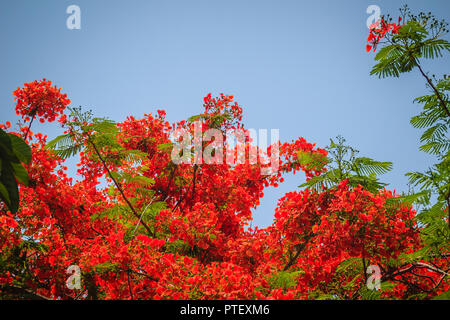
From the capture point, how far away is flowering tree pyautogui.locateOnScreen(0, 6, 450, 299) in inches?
162

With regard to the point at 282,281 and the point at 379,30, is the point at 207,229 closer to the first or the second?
the point at 282,281

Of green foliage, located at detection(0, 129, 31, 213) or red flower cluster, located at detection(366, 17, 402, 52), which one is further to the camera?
red flower cluster, located at detection(366, 17, 402, 52)

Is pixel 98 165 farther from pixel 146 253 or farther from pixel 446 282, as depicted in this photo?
pixel 446 282

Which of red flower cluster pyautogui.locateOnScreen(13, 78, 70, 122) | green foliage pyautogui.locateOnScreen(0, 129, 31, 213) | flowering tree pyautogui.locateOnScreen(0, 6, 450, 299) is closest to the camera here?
green foliage pyautogui.locateOnScreen(0, 129, 31, 213)

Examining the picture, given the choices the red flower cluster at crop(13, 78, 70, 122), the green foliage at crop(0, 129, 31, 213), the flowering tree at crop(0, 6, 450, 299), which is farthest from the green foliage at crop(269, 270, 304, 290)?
the red flower cluster at crop(13, 78, 70, 122)

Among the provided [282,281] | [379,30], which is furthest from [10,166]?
[379,30]

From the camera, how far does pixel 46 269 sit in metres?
5.12

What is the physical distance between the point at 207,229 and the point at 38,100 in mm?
5081

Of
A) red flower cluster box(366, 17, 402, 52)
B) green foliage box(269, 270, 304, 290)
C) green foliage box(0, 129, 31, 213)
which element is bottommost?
green foliage box(269, 270, 304, 290)

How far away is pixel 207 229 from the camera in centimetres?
594

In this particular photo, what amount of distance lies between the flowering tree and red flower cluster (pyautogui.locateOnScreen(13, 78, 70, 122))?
0.02 m

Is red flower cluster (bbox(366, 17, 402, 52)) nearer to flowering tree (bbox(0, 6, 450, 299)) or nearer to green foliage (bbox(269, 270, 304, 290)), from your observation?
flowering tree (bbox(0, 6, 450, 299))
